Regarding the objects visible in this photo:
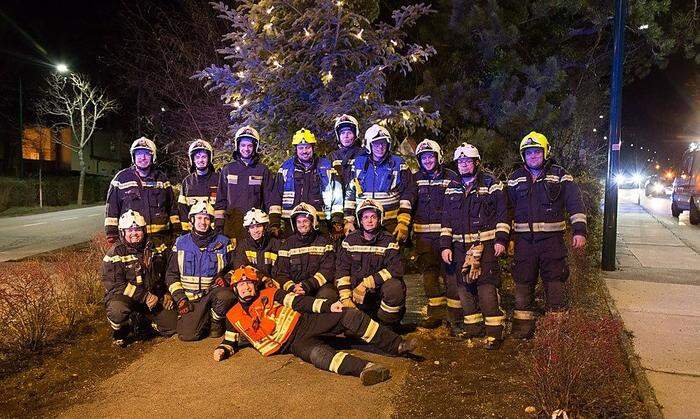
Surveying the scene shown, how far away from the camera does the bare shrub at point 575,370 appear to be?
11.8 ft

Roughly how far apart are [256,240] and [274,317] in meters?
0.91

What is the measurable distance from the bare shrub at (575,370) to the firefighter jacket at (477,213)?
4.73ft

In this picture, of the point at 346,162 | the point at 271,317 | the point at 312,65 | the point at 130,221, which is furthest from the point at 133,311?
the point at 312,65

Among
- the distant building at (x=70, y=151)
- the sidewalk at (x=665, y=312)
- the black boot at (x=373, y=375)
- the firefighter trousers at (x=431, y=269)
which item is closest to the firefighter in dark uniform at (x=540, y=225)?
the firefighter trousers at (x=431, y=269)

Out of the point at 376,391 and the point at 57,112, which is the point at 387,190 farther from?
the point at 57,112

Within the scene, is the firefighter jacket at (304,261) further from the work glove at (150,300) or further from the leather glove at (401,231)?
the work glove at (150,300)

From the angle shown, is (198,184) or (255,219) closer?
(255,219)

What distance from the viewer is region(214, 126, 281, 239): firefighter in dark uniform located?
249 inches

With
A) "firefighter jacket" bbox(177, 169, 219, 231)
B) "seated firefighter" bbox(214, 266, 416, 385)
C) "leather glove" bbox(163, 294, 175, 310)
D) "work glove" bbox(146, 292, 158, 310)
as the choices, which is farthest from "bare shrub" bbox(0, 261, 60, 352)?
"seated firefighter" bbox(214, 266, 416, 385)

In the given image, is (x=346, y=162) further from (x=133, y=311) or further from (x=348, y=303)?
(x=133, y=311)

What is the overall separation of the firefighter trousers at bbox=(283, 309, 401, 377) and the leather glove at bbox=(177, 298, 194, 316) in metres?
1.17

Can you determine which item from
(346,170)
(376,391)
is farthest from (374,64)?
(376,391)

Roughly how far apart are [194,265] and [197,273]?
0.09 m

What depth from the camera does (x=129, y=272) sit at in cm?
555
